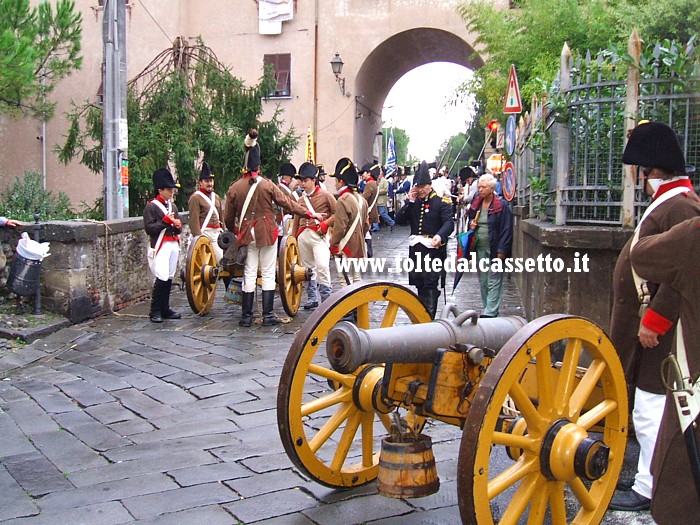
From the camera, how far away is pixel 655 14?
32.5ft

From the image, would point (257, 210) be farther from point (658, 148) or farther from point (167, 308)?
point (658, 148)

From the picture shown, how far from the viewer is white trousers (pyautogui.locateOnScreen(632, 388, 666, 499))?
160 inches

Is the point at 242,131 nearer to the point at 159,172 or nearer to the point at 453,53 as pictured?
the point at 159,172

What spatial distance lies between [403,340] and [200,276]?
6.43m

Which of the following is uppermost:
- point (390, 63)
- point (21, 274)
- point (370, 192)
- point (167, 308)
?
point (390, 63)

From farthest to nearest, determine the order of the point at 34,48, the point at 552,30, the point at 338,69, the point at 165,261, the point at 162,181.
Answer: the point at 338,69 < the point at 34,48 < the point at 552,30 < the point at 162,181 < the point at 165,261

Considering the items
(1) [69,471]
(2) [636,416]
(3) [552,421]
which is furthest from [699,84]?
(1) [69,471]

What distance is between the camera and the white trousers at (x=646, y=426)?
13.4 ft

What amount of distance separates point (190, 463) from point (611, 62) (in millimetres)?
4412

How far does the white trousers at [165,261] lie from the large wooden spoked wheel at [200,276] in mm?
181

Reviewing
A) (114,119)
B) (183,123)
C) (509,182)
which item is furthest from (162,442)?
(183,123)

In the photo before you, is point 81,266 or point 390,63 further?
point 390,63

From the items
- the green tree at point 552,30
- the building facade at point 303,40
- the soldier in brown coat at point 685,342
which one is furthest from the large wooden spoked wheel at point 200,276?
the building facade at point 303,40

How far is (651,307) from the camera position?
3818 mm
